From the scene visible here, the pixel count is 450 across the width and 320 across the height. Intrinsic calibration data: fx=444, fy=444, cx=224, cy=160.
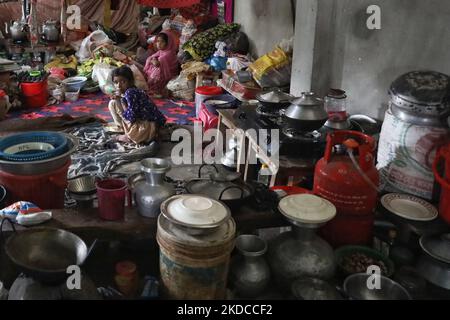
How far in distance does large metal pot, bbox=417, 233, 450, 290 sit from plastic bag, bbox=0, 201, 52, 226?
218cm

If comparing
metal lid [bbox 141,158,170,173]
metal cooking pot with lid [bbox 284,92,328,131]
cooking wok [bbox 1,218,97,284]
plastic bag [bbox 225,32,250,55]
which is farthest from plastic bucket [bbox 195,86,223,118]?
cooking wok [bbox 1,218,97,284]

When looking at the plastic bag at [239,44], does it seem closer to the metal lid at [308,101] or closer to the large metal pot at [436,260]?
the metal lid at [308,101]

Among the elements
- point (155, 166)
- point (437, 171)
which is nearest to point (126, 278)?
point (155, 166)

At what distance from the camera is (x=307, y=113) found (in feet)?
11.3

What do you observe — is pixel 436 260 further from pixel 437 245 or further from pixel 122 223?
pixel 122 223

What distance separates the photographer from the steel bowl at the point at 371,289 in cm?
229

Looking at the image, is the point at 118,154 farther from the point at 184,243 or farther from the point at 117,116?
the point at 184,243

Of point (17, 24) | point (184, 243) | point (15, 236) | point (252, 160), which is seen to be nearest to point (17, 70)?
point (17, 24)

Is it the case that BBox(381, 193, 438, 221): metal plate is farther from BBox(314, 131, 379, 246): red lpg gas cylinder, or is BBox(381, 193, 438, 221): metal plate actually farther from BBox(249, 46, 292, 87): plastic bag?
BBox(249, 46, 292, 87): plastic bag

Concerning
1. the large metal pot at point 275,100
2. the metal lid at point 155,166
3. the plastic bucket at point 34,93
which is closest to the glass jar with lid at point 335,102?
the large metal pot at point 275,100

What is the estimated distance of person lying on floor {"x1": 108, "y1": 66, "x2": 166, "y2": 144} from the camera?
554 centimetres

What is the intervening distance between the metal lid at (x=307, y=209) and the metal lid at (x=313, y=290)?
314 millimetres

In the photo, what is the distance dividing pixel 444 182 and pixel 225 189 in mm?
1332

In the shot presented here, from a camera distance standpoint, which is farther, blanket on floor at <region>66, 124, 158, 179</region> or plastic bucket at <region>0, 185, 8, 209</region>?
blanket on floor at <region>66, 124, 158, 179</region>
